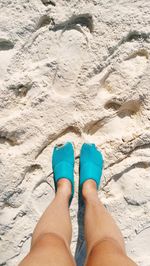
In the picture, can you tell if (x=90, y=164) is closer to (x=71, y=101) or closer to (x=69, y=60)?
(x=71, y=101)

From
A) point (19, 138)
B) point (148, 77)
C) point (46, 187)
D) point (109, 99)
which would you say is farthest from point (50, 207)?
point (148, 77)

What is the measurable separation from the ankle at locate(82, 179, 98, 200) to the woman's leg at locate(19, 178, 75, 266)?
2.1 inches

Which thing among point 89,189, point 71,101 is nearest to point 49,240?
point 89,189

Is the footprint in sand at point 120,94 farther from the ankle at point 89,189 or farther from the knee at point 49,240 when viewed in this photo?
the knee at point 49,240

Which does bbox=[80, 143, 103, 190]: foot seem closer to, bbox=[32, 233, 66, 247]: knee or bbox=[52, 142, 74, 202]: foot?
bbox=[52, 142, 74, 202]: foot

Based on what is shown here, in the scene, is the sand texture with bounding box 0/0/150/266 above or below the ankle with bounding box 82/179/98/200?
above

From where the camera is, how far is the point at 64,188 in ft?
4.41

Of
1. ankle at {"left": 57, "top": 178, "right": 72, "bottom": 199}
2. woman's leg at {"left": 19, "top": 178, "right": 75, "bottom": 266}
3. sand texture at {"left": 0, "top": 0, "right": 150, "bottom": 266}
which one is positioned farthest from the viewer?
ankle at {"left": 57, "top": 178, "right": 72, "bottom": 199}

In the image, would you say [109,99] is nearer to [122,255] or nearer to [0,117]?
[0,117]

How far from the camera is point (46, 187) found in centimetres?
137

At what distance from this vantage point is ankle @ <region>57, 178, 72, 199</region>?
1337 millimetres

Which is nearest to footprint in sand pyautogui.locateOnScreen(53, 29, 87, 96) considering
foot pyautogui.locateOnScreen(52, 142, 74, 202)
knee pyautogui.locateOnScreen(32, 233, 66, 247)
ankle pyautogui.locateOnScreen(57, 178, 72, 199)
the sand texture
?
the sand texture

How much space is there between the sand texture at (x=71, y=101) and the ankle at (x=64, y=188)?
5cm

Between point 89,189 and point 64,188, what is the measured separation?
0.29 feet
